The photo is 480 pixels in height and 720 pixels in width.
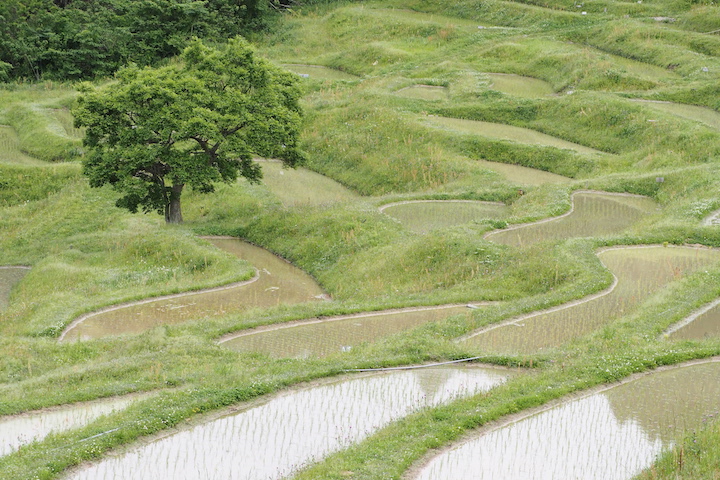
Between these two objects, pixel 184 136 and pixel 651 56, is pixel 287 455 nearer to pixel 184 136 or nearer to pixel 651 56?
pixel 184 136

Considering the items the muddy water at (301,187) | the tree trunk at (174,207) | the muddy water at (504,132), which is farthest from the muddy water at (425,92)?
the tree trunk at (174,207)

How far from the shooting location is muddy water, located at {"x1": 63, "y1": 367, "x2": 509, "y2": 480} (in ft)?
32.8

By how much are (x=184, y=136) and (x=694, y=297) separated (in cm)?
1274

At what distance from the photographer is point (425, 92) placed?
34.5 metres

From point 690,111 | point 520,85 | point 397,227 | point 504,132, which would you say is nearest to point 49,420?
point 397,227

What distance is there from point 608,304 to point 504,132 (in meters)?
14.9

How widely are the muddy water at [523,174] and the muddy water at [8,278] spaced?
40.5ft

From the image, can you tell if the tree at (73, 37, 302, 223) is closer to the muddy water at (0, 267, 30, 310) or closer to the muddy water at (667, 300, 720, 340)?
the muddy water at (0, 267, 30, 310)

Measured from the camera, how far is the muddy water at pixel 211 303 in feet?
55.8

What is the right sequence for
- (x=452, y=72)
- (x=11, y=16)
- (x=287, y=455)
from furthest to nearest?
(x=11, y=16)
(x=452, y=72)
(x=287, y=455)

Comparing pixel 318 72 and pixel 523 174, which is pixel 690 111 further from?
pixel 318 72

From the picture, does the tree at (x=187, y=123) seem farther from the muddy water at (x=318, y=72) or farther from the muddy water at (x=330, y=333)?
the muddy water at (x=318, y=72)

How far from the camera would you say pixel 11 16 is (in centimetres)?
4441

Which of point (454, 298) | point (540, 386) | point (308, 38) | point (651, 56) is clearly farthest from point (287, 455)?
point (308, 38)
